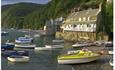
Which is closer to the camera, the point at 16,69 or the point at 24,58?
the point at 16,69

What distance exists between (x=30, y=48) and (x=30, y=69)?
8469 mm

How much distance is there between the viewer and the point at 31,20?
67.1 meters

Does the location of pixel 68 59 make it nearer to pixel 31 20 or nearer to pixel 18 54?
pixel 18 54

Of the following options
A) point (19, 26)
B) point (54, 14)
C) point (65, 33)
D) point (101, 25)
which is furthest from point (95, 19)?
point (19, 26)

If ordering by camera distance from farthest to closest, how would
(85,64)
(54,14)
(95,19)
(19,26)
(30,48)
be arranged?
(19,26) < (54,14) < (95,19) < (30,48) < (85,64)

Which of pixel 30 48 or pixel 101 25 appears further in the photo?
pixel 101 25

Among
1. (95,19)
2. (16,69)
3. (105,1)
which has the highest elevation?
(105,1)

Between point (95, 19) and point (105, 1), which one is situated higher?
point (105, 1)

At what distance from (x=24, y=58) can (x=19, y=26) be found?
62.8 metres

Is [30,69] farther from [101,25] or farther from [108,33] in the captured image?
[101,25]

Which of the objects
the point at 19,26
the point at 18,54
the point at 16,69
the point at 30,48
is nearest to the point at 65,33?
the point at 30,48

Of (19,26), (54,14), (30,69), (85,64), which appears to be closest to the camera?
(30,69)

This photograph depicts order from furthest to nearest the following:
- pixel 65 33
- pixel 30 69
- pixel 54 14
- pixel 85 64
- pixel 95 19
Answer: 1. pixel 54 14
2. pixel 65 33
3. pixel 95 19
4. pixel 85 64
5. pixel 30 69

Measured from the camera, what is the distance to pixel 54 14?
53.3 metres
